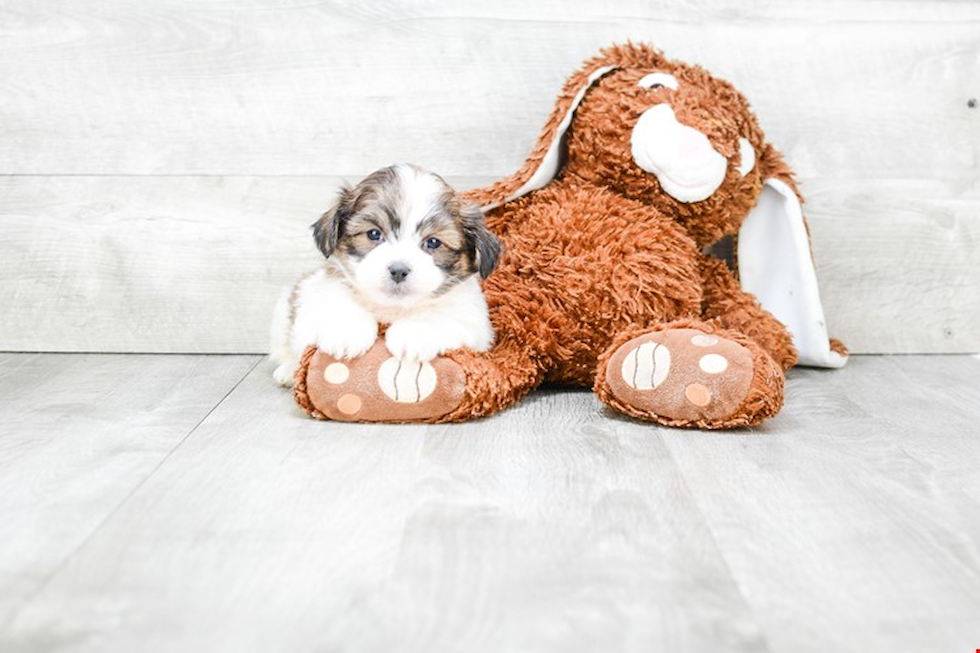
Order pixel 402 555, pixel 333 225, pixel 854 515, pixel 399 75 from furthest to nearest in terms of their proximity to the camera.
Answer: pixel 399 75, pixel 333 225, pixel 854 515, pixel 402 555

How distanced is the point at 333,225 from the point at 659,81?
0.80 metres

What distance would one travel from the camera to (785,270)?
234 cm

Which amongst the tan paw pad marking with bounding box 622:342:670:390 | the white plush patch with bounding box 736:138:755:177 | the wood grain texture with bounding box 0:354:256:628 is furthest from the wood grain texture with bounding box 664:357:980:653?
the wood grain texture with bounding box 0:354:256:628

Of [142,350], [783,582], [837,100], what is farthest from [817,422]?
[142,350]

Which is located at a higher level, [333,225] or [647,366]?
[333,225]

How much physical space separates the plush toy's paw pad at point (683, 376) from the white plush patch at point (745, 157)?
1.58 ft

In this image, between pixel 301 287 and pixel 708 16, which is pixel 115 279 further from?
pixel 708 16

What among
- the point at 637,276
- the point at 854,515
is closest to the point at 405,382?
the point at 637,276

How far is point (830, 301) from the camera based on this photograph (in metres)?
2.55

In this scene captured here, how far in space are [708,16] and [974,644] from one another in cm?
176

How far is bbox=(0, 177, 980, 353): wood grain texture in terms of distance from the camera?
2477 mm

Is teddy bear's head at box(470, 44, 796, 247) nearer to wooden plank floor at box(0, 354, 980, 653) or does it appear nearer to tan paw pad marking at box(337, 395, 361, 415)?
wooden plank floor at box(0, 354, 980, 653)

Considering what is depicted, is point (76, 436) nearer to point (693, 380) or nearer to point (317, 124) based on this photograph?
point (317, 124)

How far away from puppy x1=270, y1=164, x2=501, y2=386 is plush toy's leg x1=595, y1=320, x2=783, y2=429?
311 mm
